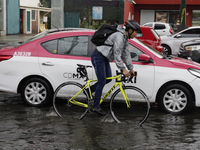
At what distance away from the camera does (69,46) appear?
682cm

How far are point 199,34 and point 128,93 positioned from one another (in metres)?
13.9

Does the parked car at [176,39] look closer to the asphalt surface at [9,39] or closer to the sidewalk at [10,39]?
the asphalt surface at [9,39]

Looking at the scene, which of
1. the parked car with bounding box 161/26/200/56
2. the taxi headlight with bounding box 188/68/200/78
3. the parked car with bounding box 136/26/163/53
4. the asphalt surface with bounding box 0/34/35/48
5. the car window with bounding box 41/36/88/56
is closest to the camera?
the taxi headlight with bounding box 188/68/200/78

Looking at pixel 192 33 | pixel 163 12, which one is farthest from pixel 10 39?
pixel 163 12

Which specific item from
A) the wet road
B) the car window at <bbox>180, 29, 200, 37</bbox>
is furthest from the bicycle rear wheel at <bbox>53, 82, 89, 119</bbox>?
the car window at <bbox>180, 29, 200, 37</bbox>

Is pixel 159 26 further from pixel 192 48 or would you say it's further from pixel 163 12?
pixel 163 12

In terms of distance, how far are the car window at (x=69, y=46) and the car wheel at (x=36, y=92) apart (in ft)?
2.11

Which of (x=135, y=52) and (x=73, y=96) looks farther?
(x=135, y=52)

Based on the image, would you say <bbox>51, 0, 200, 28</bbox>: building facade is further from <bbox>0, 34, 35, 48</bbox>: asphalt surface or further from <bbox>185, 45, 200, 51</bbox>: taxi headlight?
<bbox>185, 45, 200, 51</bbox>: taxi headlight

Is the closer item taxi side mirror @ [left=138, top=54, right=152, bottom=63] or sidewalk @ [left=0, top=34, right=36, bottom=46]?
taxi side mirror @ [left=138, top=54, right=152, bottom=63]

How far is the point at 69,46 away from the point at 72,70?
1.61ft

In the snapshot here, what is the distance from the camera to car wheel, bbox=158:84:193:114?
255 inches

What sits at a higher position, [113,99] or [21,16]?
[21,16]

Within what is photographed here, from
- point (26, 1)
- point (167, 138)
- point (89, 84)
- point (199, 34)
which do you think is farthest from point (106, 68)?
point (26, 1)
